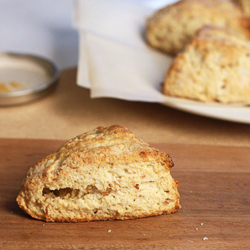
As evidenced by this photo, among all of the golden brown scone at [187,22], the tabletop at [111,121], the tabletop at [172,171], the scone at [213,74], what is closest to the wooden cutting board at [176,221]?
the tabletop at [172,171]

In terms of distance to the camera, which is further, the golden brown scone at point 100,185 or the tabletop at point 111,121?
the tabletop at point 111,121

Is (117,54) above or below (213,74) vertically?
below

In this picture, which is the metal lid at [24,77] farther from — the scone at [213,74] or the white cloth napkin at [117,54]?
the scone at [213,74]

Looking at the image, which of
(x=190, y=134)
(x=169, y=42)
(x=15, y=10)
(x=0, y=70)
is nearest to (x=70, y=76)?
(x=0, y=70)

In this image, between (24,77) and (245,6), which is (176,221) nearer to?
(24,77)

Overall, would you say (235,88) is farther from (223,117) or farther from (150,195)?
(150,195)

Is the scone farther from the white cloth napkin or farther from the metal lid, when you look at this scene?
the metal lid

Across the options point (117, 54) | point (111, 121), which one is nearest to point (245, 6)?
point (117, 54)
